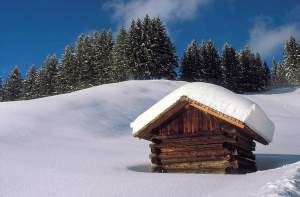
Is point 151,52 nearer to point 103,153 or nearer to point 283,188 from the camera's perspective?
point 103,153

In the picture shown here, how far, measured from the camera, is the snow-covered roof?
16.5 m

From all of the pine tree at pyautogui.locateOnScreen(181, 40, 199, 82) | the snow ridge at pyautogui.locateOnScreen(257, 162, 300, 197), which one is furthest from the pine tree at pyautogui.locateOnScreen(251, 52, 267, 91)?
the snow ridge at pyautogui.locateOnScreen(257, 162, 300, 197)

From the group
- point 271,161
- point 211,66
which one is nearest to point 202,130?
point 271,161

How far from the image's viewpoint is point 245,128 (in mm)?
16453

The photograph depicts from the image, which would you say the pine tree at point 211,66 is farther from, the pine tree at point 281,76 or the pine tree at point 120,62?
the pine tree at point 281,76

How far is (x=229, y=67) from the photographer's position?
256 ft

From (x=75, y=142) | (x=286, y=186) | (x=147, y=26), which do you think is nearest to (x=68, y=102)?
(x=75, y=142)

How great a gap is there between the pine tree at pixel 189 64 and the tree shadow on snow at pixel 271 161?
163 feet

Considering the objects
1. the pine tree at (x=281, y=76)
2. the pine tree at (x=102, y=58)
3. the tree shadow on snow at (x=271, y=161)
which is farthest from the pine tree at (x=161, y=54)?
the tree shadow on snow at (x=271, y=161)

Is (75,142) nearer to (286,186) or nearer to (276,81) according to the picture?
(286,186)

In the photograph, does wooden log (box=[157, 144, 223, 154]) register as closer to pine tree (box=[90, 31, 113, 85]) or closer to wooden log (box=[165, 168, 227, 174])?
wooden log (box=[165, 168, 227, 174])

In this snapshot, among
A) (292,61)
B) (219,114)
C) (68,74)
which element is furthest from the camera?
(292,61)

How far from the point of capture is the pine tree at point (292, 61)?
280 feet

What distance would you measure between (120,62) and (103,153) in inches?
1944
